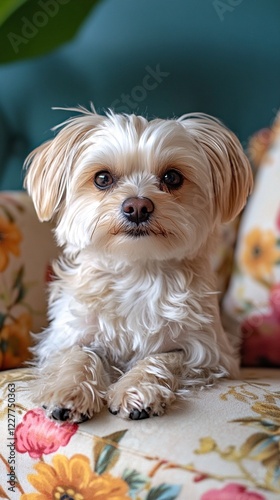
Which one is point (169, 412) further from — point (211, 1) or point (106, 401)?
point (211, 1)

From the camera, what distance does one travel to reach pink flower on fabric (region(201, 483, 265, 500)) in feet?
2.90

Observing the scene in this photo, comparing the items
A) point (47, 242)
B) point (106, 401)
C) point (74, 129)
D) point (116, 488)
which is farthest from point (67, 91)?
point (116, 488)

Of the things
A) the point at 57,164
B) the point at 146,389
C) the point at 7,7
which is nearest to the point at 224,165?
the point at 57,164

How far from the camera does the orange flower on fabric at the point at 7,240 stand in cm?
152

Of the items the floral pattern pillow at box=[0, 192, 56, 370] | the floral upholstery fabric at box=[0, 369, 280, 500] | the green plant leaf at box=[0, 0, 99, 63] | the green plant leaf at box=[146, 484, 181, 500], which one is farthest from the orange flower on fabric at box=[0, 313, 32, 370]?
the green plant leaf at box=[0, 0, 99, 63]

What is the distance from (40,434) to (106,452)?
5.8 inches

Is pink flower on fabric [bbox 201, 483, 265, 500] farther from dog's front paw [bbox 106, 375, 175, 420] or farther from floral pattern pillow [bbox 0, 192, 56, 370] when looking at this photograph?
floral pattern pillow [bbox 0, 192, 56, 370]

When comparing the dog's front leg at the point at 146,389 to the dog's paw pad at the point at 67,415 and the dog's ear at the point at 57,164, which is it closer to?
the dog's paw pad at the point at 67,415

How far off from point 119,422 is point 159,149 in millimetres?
531

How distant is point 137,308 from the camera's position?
1.30 m

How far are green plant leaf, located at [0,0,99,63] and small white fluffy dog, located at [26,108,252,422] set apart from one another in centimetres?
55

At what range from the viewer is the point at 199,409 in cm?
110

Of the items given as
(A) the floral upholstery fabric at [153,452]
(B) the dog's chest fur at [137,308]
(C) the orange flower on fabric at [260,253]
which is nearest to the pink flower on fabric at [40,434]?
(A) the floral upholstery fabric at [153,452]

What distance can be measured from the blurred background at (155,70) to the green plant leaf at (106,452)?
1243mm
